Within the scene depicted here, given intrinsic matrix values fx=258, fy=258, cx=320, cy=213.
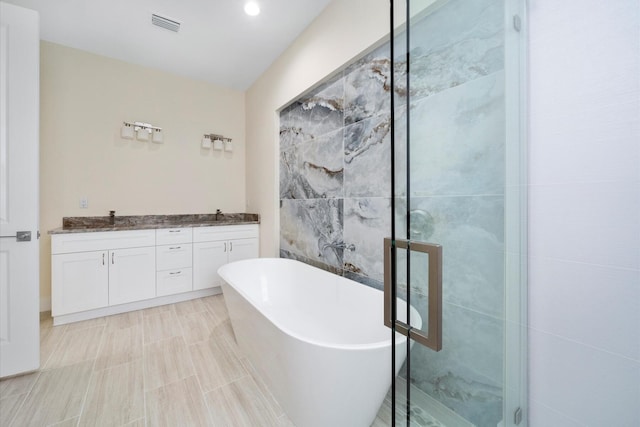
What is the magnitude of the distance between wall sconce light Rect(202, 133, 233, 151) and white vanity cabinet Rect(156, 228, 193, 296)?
1255 mm

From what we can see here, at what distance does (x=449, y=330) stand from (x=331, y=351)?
1.76 feet

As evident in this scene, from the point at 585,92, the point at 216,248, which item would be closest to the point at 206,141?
the point at 216,248

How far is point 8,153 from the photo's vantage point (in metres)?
1.58

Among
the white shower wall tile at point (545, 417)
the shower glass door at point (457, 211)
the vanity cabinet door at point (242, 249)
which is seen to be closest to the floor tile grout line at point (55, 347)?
the vanity cabinet door at point (242, 249)

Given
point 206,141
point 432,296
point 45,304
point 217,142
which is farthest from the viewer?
point 217,142

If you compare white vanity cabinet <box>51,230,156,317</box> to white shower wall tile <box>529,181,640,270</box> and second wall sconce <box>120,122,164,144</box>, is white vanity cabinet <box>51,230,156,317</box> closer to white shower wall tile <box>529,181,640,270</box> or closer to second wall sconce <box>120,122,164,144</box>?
second wall sconce <box>120,122,164,144</box>

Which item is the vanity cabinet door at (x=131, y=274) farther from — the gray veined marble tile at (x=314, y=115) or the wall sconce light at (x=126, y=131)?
the gray veined marble tile at (x=314, y=115)

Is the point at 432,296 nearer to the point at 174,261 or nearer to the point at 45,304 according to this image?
the point at 174,261

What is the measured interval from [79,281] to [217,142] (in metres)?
2.17

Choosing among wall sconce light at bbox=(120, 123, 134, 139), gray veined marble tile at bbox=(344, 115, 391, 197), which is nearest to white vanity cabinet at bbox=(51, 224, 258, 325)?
wall sconce light at bbox=(120, 123, 134, 139)

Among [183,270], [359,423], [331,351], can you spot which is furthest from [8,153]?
[359,423]

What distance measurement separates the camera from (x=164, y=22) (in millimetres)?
2354

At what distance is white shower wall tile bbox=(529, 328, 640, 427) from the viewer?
69cm

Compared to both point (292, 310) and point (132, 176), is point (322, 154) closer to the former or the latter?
point (292, 310)
